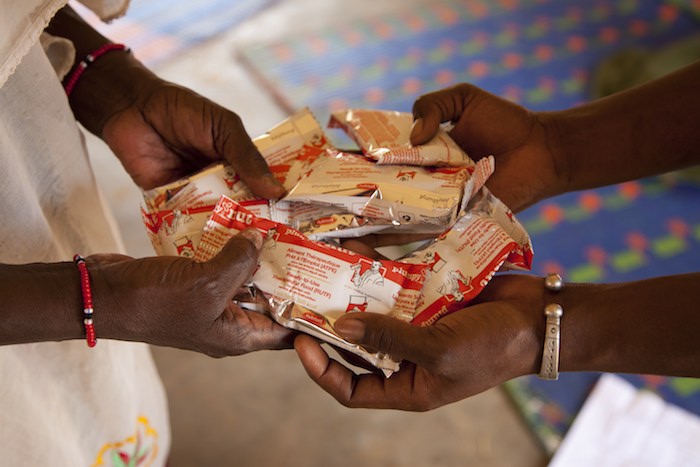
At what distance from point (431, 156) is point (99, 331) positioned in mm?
401

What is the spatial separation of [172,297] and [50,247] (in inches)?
5.8

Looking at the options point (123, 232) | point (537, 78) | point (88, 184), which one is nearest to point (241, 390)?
point (123, 232)

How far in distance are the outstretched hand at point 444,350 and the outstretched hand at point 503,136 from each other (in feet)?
0.50

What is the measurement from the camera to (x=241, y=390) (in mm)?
1304

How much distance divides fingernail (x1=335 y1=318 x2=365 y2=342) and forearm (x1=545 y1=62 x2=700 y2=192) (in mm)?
359

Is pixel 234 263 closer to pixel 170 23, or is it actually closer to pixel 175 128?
pixel 175 128

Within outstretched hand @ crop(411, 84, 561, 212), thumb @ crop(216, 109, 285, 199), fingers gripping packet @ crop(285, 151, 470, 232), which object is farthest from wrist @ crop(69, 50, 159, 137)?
outstretched hand @ crop(411, 84, 561, 212)

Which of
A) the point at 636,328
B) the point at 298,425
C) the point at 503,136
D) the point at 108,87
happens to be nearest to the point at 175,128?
the point at 108,87

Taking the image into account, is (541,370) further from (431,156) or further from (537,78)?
(537,78)

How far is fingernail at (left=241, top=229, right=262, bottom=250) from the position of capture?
2.13 feet

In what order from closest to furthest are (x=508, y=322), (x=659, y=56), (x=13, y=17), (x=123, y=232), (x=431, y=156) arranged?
(x=13, y=17) < (x=508, y=322) < (x=431, y=156) < (x=123, y=232) < (x=659, y=56)

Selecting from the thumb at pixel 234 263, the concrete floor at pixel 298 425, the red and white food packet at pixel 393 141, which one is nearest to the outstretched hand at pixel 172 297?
the thumb at pixel 234 263

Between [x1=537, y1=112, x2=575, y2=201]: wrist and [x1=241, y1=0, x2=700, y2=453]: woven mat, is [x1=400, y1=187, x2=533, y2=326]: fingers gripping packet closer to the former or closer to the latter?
[x1=537, y1=112, x2=575, y2=201]: wrist

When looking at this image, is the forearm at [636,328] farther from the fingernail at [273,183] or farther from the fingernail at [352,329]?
the fingernail at [273,183]
